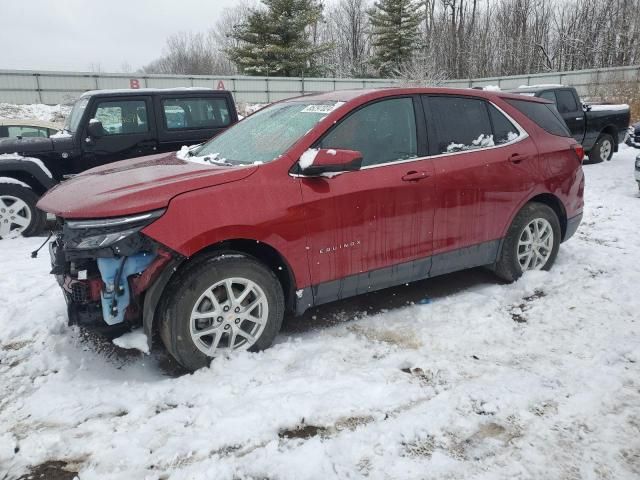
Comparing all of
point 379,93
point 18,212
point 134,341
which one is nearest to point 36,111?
point 18,212

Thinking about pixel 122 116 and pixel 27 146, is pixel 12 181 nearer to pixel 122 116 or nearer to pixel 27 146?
pixel 27 146

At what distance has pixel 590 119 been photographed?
37.0ft

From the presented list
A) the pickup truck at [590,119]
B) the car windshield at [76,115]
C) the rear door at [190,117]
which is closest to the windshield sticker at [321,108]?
the rear door at [190,117]

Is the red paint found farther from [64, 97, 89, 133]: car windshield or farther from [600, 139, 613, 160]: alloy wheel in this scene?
[600, 139, 613, 160]: alloy wheel

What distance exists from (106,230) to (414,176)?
7.12ft

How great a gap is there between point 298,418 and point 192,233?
122 cm

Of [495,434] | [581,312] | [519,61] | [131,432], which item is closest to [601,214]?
[581,312]

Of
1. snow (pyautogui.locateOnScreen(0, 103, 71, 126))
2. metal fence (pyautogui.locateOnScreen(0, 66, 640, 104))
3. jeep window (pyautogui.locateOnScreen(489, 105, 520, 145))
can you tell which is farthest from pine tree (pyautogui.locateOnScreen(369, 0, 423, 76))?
jeep window (pyautogui.locateOnScreen(489, 105, 520, 145))

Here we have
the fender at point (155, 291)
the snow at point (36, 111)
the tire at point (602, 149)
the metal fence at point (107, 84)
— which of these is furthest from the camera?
the metal fence at point (107, 84)

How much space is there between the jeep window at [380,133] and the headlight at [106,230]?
131cm

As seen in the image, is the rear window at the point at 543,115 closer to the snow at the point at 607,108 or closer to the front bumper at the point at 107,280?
the front bumper at the point at 107,280

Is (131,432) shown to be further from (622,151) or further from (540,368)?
(622,151)

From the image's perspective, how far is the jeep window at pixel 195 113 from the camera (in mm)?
7039

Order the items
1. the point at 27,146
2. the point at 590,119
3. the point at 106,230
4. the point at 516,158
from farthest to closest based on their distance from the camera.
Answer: the point at 590,119
the point at 27,146
the point at 516,158
the point at 106,230
